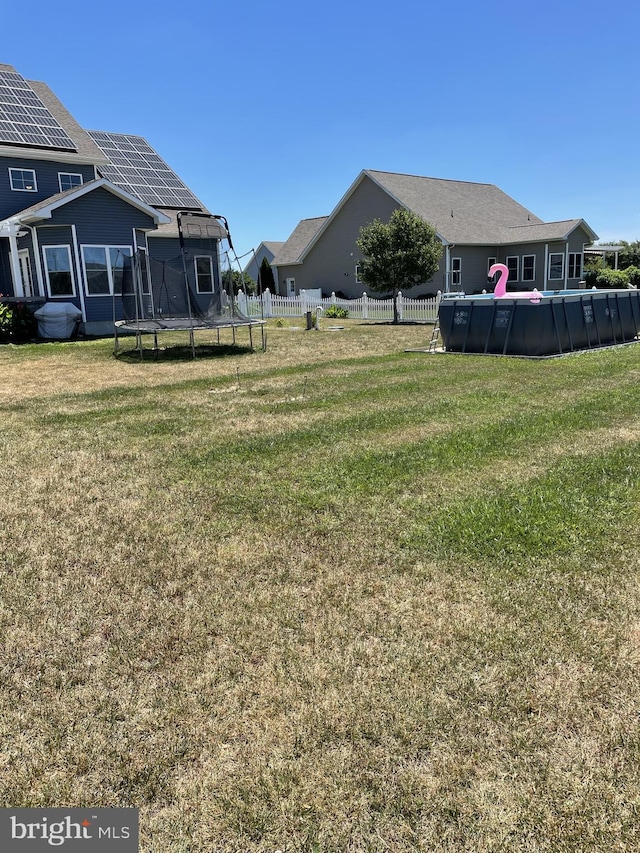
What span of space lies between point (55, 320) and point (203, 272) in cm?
832

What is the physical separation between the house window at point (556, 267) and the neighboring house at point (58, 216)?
21.5 meters

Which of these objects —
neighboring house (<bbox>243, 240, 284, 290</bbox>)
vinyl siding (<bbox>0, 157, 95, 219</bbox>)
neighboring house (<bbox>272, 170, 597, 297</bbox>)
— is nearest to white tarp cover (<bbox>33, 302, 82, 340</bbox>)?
vinyl siding (<bbox>0, 157, 95, 219</bbox>)

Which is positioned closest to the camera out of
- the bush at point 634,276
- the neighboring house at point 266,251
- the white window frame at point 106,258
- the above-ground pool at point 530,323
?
the above-ground pool at point 530,323

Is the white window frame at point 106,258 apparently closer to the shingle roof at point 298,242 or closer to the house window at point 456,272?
the house window at point 456,272

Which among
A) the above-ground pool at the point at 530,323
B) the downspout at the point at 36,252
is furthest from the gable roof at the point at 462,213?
the downspout at the point at 36,252

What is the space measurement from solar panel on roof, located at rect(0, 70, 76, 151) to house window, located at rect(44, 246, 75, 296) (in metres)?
4.23

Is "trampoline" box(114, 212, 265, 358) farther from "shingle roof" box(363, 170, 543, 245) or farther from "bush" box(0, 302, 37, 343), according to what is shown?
"shingle roof" box(363, 170, 543, 245)

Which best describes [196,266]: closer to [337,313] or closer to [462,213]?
[337,313]

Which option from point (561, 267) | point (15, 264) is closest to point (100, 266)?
point (15, 264)

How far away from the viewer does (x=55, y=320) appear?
18.7 metres

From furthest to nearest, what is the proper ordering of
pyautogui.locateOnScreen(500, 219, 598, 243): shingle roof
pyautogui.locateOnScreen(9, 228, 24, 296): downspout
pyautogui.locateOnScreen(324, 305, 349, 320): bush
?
pyautogui.locateOnScreen(500, 219, 598, 243): shingle roof
pyautogui.locateOnScreen(324, 305, 349, 320): bush
pyautogui.locateOnScreen(9, 228, 24, 296): downspout

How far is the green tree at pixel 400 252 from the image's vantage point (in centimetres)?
2642

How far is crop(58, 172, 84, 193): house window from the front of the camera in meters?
21.7

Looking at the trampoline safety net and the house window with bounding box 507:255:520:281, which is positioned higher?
the house window with bounding box 507:255:520:281
